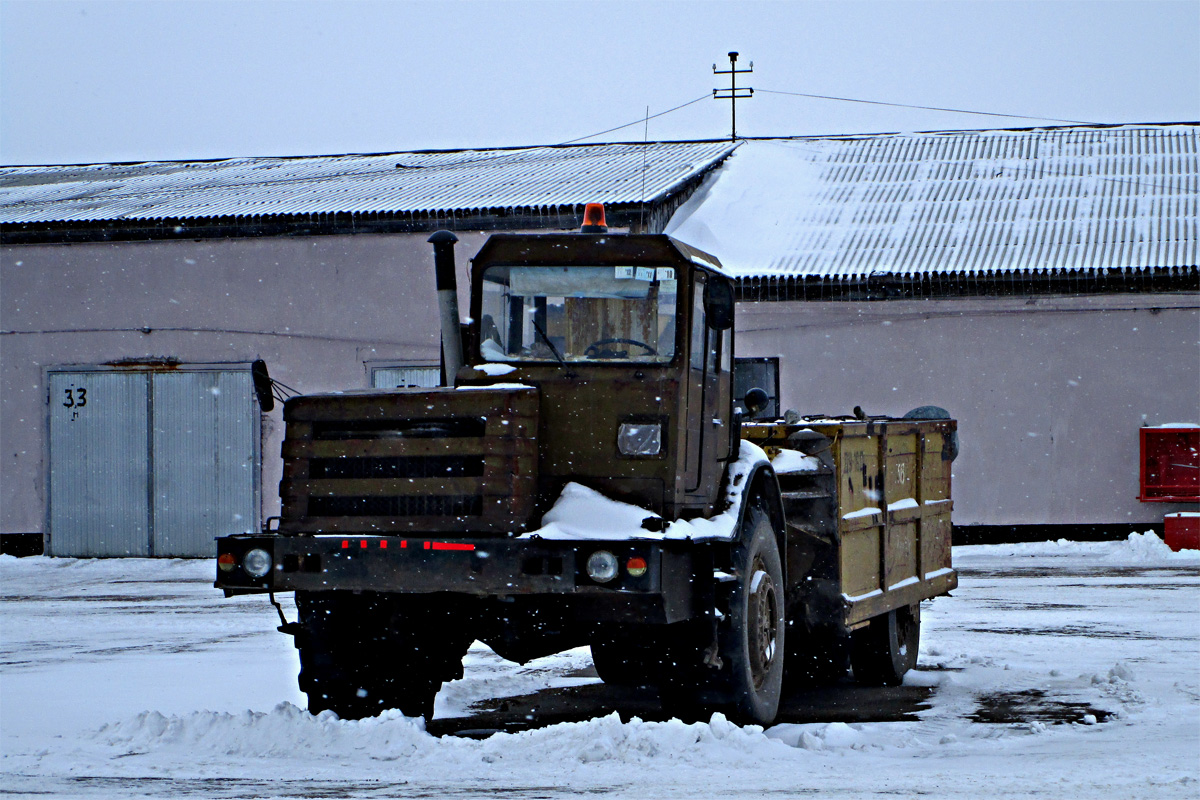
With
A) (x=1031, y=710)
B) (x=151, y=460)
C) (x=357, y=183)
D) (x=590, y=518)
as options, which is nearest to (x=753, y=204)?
(x=357, y=183)

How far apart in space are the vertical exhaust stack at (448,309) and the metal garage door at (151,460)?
14.5 metres

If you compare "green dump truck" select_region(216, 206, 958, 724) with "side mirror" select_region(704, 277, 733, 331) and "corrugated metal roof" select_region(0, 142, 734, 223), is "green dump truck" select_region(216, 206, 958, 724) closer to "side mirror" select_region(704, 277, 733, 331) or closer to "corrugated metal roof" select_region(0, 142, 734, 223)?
"side mirror" select_region(704, 277, 733, 331)

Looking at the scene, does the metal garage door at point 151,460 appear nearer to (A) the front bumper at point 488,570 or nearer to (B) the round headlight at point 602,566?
(A) the front bumper at point 488,570

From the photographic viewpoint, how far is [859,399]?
73.8 ft

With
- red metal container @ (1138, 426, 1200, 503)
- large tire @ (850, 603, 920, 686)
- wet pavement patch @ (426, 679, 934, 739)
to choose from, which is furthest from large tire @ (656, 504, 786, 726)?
red metal container @ (1138, 426, 1200, 503)

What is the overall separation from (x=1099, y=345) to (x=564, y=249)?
50.2 feet

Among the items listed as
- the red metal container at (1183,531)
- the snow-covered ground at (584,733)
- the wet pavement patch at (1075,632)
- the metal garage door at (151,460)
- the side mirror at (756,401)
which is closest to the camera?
the snow-covered ground at (584,733)

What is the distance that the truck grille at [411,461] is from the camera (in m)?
7.55

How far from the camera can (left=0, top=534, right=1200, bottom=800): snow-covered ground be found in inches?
262

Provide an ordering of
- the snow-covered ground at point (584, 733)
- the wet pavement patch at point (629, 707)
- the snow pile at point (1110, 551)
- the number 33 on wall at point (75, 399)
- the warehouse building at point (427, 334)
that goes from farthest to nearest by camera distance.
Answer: the number 33 on wall at point (75, 399), the warehouse building at point (427, 334), the snow pile at point (1110, 551), the wet pavement patch at point (629, 707), the snow-covered ground at point (584, 733)

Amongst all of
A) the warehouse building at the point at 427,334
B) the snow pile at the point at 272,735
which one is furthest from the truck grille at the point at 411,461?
the warehouse building at the point at 427,334

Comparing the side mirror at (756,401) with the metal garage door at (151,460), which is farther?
the metal garage door at (151,460)

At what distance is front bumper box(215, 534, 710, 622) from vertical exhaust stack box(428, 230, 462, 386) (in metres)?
1.22

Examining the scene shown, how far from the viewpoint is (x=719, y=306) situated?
27.1ft
